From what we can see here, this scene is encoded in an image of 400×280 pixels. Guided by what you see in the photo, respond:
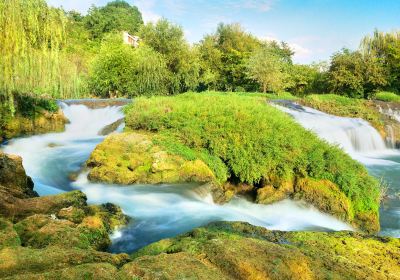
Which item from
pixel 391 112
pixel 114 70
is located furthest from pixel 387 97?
pixel 114 70

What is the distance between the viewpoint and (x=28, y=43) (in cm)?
952

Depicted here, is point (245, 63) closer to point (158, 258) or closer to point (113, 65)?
point (113, 65)

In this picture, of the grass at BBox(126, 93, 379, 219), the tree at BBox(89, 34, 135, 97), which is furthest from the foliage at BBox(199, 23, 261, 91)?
the grass at BBox(126, 93, 379, 219)

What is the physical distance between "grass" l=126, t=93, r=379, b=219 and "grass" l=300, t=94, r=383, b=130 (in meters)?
13.6

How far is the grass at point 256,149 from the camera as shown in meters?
9.90

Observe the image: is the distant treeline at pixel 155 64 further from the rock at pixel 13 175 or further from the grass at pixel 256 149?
the grass at pixel 256 149

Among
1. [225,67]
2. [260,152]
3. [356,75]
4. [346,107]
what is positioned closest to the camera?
[260,152]

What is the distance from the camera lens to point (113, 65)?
29.7 m

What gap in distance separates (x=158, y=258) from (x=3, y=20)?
707 cm

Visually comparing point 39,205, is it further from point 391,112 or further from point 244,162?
point 391,112

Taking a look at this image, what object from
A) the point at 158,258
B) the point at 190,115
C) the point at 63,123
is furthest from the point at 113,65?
the point at 158,258

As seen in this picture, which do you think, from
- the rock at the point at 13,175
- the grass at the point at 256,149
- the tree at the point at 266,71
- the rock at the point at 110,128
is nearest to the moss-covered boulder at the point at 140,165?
the grass at the point at 256,149

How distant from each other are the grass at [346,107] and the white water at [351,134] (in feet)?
3.94

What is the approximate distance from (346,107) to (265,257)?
77.2ft
